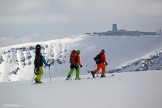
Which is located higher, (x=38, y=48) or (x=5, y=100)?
(x=38, y=48)

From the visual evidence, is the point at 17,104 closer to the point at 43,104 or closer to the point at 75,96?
the point at 43,104

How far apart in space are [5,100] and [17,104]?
1.15 metres

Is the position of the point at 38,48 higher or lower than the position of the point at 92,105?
higher

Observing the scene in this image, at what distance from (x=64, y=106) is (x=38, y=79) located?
9341mm

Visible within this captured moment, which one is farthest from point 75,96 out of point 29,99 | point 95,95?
point 29,99

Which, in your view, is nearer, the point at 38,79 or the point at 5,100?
the point at 5,100

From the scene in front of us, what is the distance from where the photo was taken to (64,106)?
29.4 feet

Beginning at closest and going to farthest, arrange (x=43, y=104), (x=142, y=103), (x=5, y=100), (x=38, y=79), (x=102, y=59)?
(x=142, y=103), (x=43, y=104), (x=5, y=100), (x=38, y=79), (x=102, y=59)

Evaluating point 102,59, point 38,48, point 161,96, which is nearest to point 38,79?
point 38,48

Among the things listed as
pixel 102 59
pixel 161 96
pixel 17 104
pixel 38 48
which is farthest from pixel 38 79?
pixel 161 96

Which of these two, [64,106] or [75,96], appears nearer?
[64,106]

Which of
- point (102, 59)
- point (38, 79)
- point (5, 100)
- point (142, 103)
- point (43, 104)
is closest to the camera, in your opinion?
point (142, 103)

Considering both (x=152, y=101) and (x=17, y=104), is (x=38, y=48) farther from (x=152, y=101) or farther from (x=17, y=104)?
(x=152, y=101)

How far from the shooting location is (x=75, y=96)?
35.7 feet
